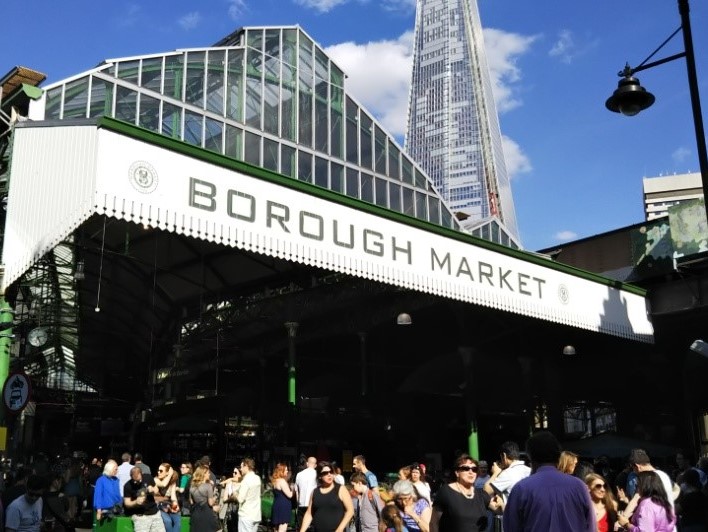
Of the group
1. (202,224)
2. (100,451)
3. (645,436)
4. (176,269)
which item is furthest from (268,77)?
(645,436)

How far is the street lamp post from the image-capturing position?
35.3 ft

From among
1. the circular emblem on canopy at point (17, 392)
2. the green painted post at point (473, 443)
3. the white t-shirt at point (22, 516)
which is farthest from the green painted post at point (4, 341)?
the green painted post at point (473, 443)

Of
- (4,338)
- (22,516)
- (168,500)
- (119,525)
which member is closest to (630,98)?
(168,500)

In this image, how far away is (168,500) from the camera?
43.4ft

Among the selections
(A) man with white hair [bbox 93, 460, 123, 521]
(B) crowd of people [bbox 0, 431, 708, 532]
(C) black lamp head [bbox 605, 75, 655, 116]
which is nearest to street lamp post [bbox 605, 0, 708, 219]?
(C) black lamp head [bbox 605, 75, 655, 116]

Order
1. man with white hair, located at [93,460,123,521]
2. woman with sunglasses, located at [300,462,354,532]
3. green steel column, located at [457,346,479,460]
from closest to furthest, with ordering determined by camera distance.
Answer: woman with sunglasses, located at [300,462,354,532]
man with white hair, located at [93,460,123,521]
green steel column, located at [457,346,479,460]

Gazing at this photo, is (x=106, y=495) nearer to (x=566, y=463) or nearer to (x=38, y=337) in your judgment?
(x=566, y=463)

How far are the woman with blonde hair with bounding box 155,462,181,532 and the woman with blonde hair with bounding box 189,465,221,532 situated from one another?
100 cm

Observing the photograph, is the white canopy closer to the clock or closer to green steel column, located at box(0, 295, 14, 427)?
green steel column, located at box(0, 295, 14, 427)

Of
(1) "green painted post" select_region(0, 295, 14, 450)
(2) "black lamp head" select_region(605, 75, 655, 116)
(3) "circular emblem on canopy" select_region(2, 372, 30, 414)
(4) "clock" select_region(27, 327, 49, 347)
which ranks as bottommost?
(3) "circular emblem on canopy" select_region(2, 372, 30, 414)

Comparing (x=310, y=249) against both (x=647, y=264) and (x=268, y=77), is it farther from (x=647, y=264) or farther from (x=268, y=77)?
(x=268, y=77)

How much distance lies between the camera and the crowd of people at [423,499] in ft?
15.5

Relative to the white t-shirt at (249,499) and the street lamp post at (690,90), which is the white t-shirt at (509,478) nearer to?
the street lamp post at (690,90)

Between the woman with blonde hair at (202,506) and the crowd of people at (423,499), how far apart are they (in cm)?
2
